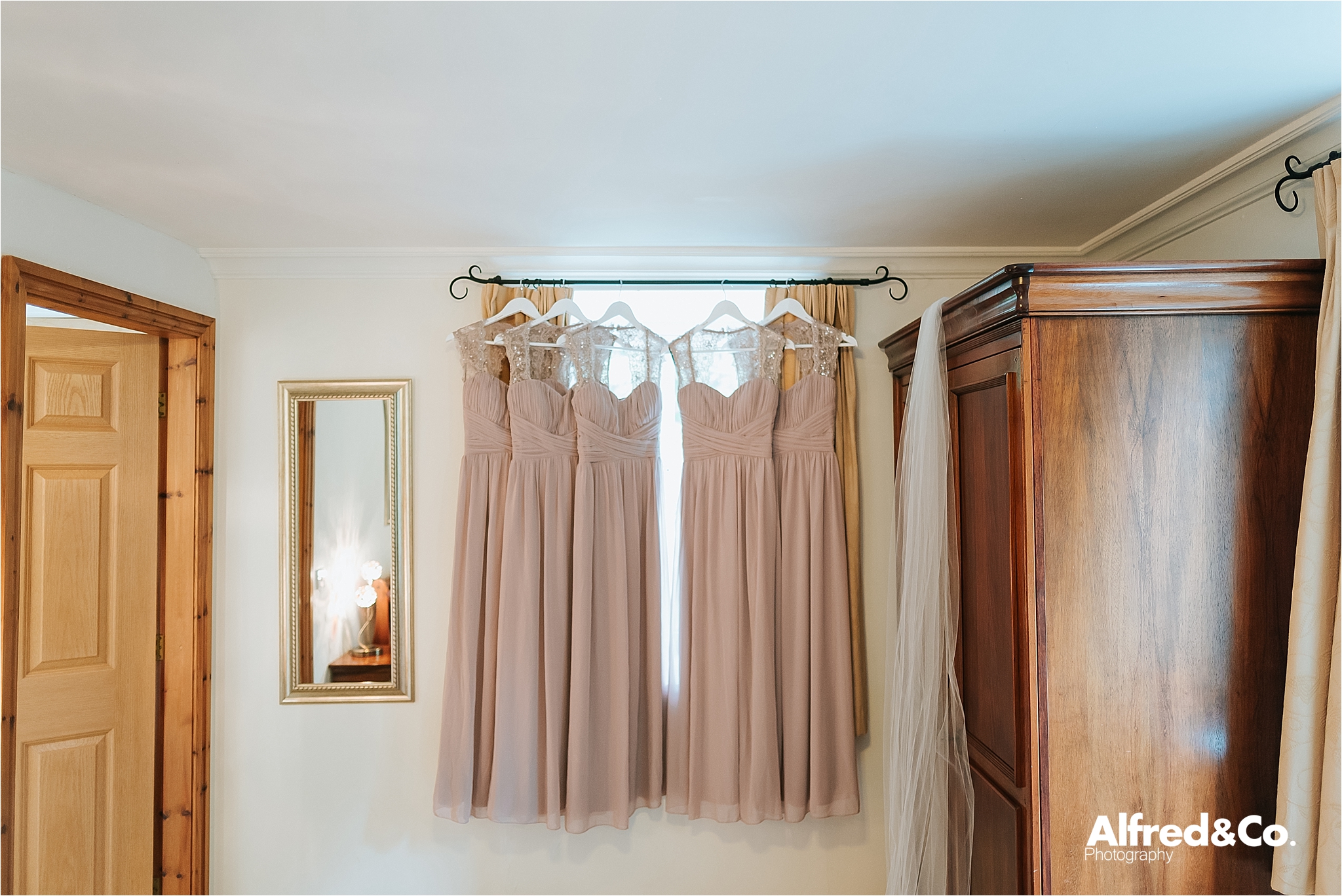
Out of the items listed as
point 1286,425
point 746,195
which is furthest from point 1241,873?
point 746,195

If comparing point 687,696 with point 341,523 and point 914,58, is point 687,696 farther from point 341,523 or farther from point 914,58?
point 914,58

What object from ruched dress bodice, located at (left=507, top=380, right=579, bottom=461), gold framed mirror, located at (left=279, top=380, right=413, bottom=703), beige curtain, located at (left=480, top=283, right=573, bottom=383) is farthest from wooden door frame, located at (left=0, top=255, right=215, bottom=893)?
ruched dress bodice, located at (left=507, top=380, right=579, bottom=461)

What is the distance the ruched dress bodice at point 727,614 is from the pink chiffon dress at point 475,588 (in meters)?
0.59

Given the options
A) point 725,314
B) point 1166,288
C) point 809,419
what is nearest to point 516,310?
point 725,314

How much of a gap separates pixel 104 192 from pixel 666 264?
5.23 feet

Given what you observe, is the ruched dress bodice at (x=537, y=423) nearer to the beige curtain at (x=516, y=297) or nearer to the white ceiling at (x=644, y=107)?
the beige curtain at (x=516, y=297)

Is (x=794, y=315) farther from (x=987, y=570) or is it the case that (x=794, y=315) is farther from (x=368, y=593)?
(x=368, y=593)

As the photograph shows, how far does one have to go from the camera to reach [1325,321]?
52.8 inches

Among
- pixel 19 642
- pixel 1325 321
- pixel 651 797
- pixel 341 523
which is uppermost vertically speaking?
pixel 1325 321

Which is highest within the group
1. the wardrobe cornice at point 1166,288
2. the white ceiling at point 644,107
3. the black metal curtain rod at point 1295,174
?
the white ceiling at point 644,107

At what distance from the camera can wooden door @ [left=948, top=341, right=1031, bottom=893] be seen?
147 cm

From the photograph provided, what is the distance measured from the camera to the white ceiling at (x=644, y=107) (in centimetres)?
117

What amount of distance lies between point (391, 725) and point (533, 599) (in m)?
0.71

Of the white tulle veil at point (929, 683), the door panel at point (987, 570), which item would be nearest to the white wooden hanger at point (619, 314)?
the white tulle veil at point (929, 683)
